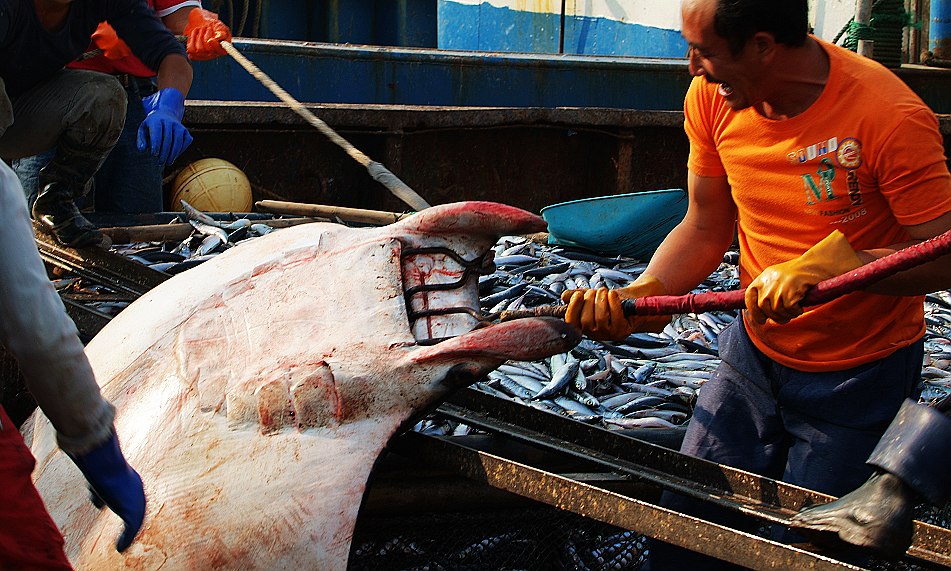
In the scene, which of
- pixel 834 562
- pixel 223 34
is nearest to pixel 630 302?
pixel 834 562

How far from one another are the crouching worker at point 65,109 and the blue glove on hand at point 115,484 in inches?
124

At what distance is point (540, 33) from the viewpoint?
46.5ft

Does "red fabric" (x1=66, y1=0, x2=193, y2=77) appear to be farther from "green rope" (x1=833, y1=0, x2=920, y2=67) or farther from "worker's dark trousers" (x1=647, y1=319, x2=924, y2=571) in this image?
"green rope" (x1=833, y1=0, x2=920, y2=67)

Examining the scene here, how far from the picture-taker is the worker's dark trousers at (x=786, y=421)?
2436 millimetres

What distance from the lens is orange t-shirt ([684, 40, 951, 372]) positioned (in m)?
2.24

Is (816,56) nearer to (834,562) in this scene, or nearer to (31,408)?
(834,562)

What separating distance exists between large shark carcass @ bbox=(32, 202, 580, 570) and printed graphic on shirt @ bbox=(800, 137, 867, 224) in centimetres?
71

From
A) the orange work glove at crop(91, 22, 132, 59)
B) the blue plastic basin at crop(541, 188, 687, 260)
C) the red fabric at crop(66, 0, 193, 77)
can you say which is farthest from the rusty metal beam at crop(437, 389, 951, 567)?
the red fabric at crop(66, 0, 193, 77)

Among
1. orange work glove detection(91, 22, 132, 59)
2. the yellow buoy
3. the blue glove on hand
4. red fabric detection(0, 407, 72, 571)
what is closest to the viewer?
red fabric detection(0, 407, 72, 571)

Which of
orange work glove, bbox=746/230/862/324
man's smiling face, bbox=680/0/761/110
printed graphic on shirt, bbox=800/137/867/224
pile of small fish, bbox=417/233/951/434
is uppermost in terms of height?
man's smiling face, bbox=680/0/761/110

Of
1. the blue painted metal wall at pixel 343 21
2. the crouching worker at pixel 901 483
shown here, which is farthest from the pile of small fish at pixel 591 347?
the blue painted metal wall at pixel 343 21

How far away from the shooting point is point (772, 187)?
2.48 m

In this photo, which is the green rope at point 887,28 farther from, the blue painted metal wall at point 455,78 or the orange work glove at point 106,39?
the orange work glove at point 106,39

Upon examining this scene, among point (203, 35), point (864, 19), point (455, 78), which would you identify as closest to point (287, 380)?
point (203, 35)
